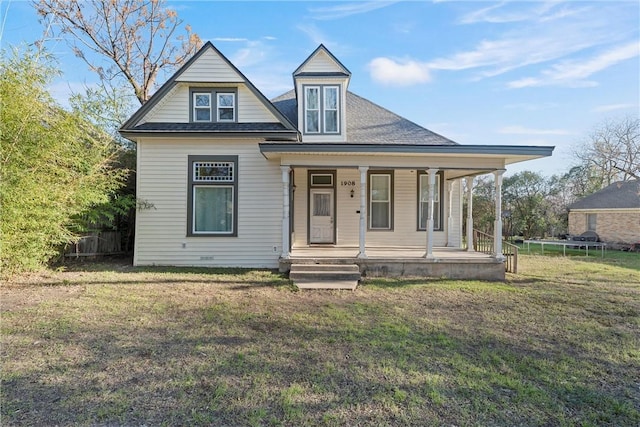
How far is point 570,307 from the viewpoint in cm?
625

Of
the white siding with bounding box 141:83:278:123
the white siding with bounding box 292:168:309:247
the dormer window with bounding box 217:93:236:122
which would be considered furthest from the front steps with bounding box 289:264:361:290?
the dormer window with bounding box 217:93:236:122

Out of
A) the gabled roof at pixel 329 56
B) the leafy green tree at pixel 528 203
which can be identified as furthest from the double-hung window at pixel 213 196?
the leafy green tree at pixel 528 203

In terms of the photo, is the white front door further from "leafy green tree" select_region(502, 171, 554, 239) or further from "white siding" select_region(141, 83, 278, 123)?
"leafy green tree" select_region(502, 171, 554, 239)

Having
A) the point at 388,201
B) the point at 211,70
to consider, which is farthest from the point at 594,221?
the point at 211,70

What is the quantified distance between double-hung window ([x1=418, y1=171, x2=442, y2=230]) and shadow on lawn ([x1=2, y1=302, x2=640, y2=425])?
21.9 feet

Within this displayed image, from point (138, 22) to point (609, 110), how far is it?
27179mm

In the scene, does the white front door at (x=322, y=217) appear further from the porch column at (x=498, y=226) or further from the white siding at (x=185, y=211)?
the porch column at (x=498, y=226)

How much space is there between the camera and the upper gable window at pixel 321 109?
33.2 ft

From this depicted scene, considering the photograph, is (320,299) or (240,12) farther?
(240,12)

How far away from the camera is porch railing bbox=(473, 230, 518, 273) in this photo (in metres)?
9.69

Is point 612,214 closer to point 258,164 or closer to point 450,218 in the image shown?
point 450,218

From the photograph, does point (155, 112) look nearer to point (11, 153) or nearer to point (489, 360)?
point (11, 153)

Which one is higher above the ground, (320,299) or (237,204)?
(237,204)

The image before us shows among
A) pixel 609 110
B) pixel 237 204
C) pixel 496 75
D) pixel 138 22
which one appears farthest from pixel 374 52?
pixel 609 110
